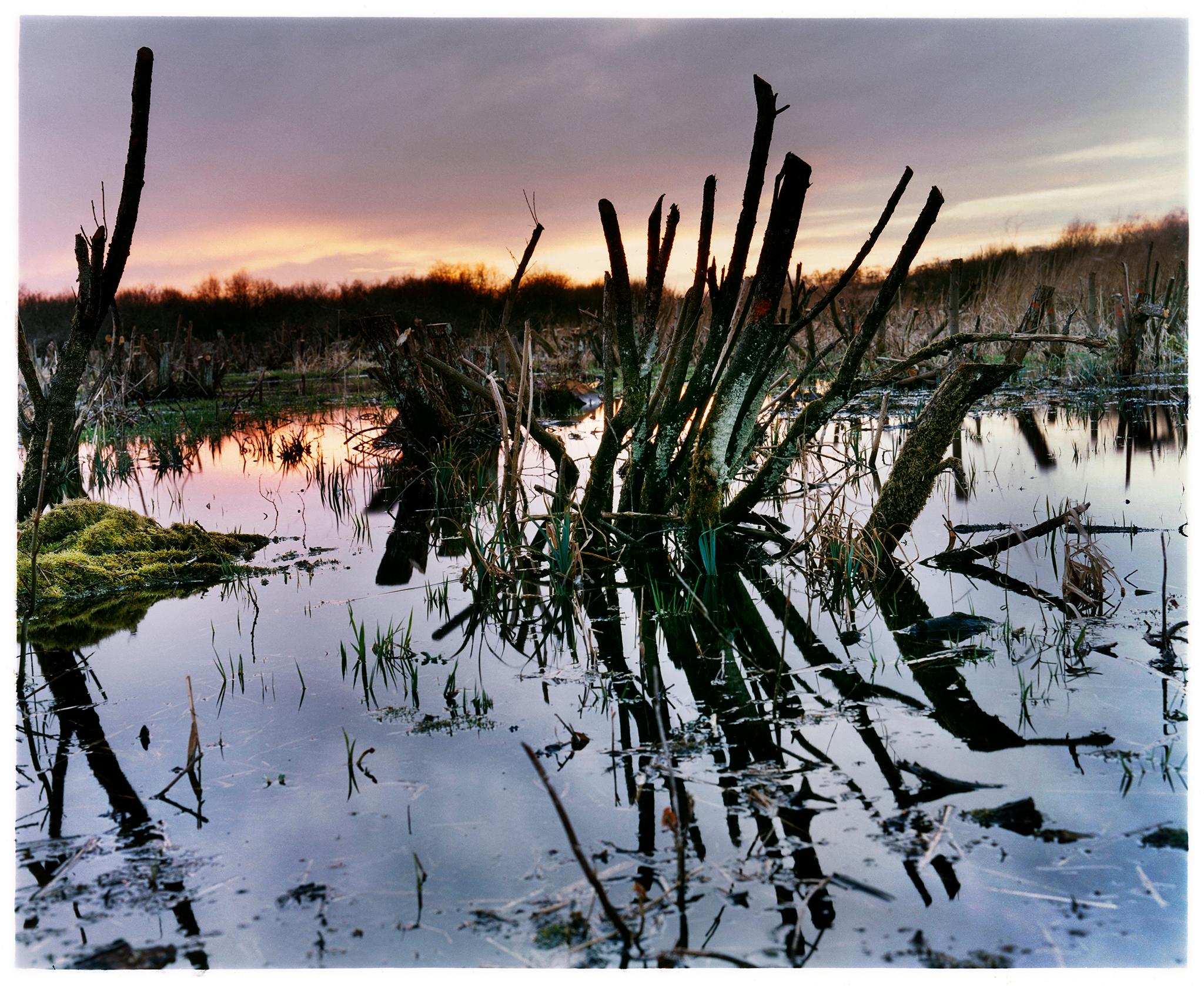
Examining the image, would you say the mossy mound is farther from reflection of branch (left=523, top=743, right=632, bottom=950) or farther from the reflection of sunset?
reflection of branch (left=523, top=743, right=632, bottom=950)

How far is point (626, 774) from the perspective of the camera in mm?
2969

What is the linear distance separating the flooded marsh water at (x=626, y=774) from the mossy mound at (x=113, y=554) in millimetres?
489

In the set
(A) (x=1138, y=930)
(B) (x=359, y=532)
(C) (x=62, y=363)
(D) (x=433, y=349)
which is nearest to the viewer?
(A) (x=1138, y=930)

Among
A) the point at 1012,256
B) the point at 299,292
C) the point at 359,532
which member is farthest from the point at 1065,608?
the point at 299,292

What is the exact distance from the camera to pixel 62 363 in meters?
5.48

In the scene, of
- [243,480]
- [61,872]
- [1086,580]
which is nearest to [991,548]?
[1086,580]

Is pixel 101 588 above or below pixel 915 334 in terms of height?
below

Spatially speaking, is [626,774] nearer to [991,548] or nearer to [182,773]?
[182,773]

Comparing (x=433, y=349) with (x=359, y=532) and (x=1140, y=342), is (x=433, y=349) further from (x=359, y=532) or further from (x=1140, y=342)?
(x=1140, y=342)

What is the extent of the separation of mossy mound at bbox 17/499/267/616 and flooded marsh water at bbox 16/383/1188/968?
489 mm

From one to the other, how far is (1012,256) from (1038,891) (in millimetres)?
23872

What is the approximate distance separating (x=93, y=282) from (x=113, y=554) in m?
1.76

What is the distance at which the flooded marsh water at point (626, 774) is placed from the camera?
86.4 inches

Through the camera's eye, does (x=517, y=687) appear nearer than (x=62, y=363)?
Yes
